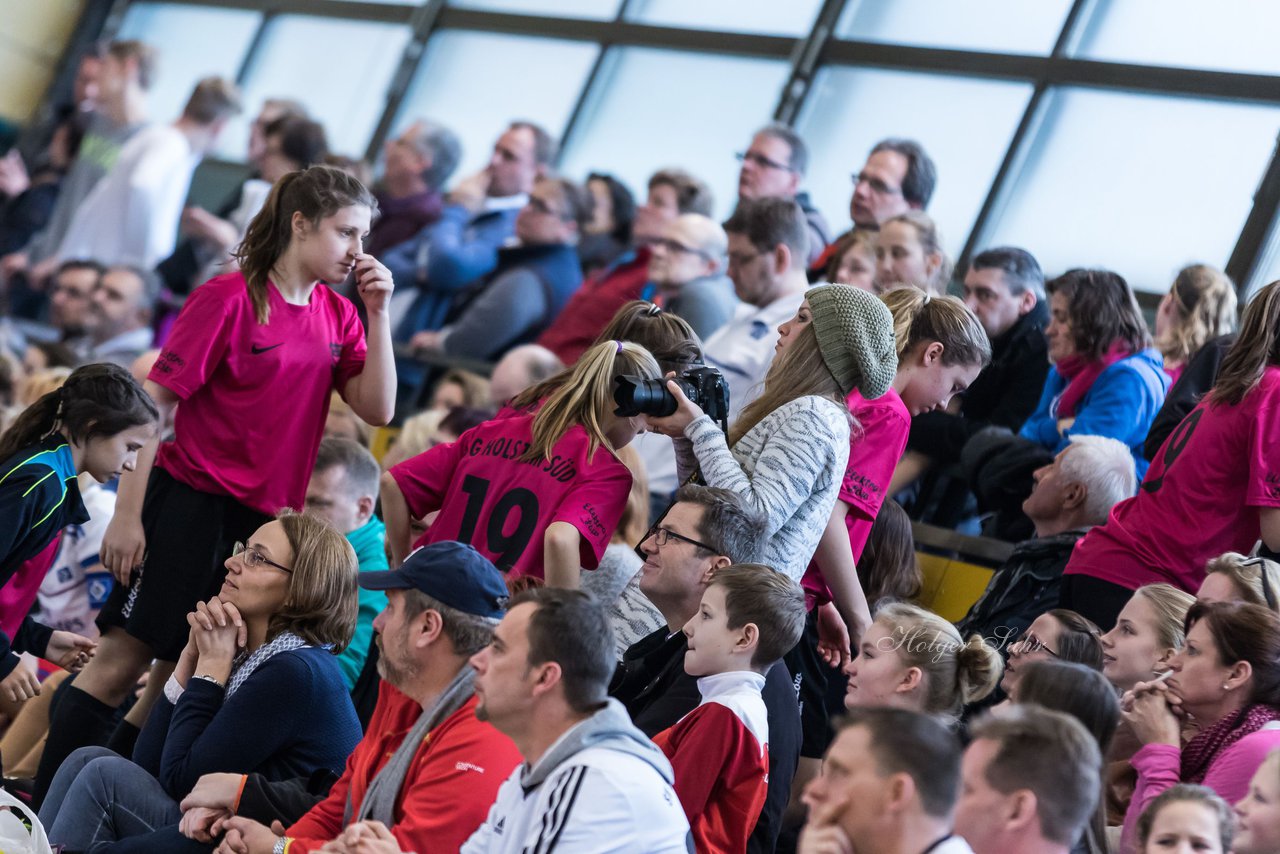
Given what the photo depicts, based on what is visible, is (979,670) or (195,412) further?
(195,412)

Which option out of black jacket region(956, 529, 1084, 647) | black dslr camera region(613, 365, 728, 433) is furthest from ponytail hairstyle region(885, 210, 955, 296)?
black dslr camera region(613, 365, 728, 433)

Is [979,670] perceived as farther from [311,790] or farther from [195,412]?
[195,412]

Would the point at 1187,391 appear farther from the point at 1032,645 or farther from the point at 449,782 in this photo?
the point at 449,782

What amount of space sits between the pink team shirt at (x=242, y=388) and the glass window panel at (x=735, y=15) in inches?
196

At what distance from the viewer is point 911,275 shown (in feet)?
17.7

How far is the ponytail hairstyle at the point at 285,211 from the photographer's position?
4113 mm

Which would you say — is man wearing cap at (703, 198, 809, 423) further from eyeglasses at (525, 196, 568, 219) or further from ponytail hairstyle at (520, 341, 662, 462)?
eyeglasses at (525, 196, 568, 219)

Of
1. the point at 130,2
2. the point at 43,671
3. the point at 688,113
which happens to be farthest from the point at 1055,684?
the point at 130,2

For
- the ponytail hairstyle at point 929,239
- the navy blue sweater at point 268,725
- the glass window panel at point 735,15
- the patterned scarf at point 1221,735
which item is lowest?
the navy blue sweater at point 268,725

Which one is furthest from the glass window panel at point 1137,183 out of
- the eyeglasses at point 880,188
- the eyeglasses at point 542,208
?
the eyeglasses at point 542,208

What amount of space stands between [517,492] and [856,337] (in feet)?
2.90

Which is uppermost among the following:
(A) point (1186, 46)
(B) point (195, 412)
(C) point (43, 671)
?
(A) point (1186, 46)

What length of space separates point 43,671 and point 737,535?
112 inches

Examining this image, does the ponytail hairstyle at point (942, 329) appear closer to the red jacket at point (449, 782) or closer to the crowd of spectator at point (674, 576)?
the crowd of spectator at point (674, 576)
